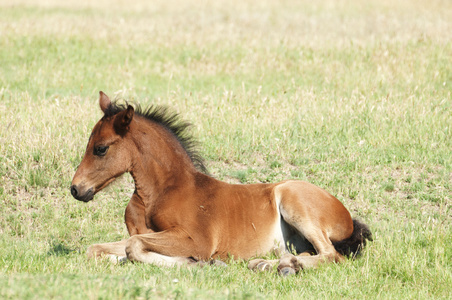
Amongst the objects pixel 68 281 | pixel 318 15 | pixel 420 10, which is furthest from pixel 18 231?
pixel 420 10

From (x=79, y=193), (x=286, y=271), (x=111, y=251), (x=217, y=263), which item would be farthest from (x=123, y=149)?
(x=286, y=271)

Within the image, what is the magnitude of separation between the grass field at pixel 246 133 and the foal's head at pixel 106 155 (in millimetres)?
844

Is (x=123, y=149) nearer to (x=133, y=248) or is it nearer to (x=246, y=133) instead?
(x=133, y=248)

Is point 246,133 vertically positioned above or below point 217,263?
above

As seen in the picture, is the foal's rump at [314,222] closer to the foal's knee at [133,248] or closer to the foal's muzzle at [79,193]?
the foal's knee at [133,248]

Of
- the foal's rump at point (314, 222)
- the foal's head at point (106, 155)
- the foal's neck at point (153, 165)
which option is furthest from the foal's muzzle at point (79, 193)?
the foal's rump at point (314, 222)

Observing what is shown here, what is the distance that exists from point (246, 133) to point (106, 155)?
4358mm

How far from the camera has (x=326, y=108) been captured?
11.5 metres

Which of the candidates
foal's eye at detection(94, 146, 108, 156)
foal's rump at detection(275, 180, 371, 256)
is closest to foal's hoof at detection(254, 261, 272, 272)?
foal's rump at detection(275, 180, 371, 256)

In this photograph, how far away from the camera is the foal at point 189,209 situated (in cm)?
632

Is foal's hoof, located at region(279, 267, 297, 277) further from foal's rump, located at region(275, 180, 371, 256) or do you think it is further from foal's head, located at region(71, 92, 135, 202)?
foal's head, located at region(71, 92, 135, 202)

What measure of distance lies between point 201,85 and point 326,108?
4247mm

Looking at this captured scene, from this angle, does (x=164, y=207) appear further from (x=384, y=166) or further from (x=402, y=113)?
(x=402, y=113)

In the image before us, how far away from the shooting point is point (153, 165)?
667cm
